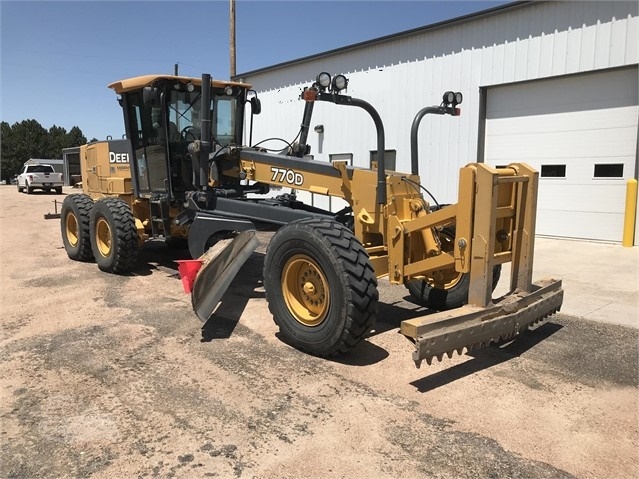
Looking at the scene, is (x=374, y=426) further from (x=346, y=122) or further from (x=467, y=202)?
(x=346, y=122)

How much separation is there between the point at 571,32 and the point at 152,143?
8.63 metres

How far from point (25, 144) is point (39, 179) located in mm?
39587

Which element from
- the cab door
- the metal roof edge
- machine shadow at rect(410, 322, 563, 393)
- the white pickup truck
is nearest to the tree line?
the white pickup truck

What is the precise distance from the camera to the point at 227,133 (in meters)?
7.64

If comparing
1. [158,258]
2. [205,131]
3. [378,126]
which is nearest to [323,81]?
[378,126]

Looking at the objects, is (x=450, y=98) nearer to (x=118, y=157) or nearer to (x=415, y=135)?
(x=415, y=135)

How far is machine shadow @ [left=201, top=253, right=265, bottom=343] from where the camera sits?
209 inches

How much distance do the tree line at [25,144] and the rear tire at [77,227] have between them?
198ft

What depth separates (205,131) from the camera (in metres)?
6.45

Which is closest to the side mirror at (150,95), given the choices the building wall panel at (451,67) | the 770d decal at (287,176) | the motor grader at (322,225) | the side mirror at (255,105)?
the motor grader at (322,225)

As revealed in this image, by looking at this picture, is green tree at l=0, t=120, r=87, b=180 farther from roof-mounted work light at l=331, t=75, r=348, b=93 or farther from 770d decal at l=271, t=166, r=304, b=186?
roof-mounted work light at l=331, t=75, r=348, b=93

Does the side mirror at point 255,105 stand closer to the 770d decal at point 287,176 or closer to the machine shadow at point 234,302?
the 770d decal at point 287,176

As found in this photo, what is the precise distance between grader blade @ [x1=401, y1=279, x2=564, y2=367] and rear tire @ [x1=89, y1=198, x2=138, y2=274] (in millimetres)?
5097

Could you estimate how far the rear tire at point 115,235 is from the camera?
7.52 metres
